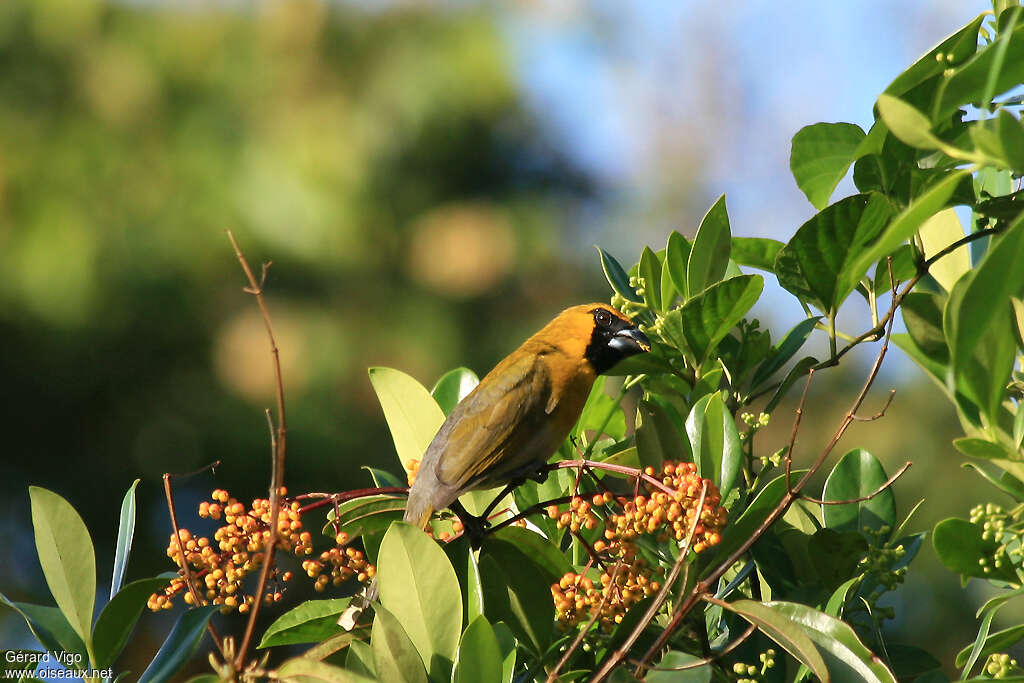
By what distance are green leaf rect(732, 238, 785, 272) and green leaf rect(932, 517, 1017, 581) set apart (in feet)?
2.34

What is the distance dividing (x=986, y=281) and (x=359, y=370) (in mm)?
7108

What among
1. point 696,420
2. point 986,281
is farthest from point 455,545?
point 986,281

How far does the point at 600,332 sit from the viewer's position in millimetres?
3221

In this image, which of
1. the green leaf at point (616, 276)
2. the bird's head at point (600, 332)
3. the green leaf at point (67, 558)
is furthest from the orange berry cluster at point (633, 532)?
the green leaf at point (67, 558)

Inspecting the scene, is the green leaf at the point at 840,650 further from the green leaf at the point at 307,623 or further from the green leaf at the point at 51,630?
the green leaf at the point at 51,630

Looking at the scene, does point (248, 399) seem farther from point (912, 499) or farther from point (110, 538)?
point (912, 499)

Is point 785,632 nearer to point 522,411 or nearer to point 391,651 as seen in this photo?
point 391,651

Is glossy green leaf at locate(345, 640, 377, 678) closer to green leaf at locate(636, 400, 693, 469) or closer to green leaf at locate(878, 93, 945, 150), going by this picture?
green leaf at locate(636, 400, 693, 469)

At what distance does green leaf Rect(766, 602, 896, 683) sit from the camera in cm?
153

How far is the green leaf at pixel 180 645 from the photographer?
5.95ft

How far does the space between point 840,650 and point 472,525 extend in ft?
2.99

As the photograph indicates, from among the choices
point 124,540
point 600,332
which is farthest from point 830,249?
point 124,540

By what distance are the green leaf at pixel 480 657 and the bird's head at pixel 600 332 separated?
1.19m

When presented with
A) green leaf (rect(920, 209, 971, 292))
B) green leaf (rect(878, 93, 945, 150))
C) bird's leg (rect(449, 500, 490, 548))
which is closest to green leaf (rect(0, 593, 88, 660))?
bird's leg (rect(449, 500, 490, 548))
